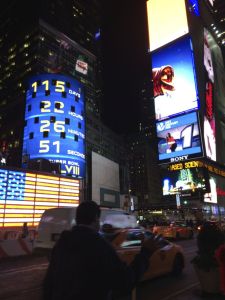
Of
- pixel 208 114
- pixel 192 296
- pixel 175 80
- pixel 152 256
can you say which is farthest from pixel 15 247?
pixel 208 114

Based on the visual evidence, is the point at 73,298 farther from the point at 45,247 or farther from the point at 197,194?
the point at 197,194

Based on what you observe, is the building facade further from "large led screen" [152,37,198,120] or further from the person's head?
the person's head

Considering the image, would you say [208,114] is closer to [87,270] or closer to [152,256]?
[152,256]

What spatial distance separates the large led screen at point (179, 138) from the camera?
62750 mm

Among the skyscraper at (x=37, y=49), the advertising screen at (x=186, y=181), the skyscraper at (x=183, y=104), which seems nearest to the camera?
the skyscraper at (x=183, y=104)

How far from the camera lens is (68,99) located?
5906cm

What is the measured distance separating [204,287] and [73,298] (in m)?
5.89

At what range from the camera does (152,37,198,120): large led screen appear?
6512 centimetres

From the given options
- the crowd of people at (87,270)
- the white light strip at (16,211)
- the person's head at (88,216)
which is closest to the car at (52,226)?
the person's head at (88,216)

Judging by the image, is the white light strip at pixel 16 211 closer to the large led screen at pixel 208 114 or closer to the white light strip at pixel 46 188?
the white light strip at pixel 46 188

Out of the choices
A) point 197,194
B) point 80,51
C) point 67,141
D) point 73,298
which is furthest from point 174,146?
point 73,298

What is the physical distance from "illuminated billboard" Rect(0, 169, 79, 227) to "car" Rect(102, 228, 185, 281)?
16641 mm

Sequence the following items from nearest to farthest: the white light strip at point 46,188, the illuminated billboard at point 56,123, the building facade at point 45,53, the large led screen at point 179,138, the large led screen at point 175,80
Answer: the white light strip at point 46,188 < the illuminated billboard at point 56,123 < the large led screen at point 179,138 < the large led screen at point 175,80 < the building facade at point 45,53

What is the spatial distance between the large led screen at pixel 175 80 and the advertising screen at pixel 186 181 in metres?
12.7
